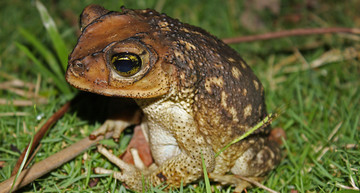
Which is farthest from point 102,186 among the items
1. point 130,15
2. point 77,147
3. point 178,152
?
point 130,15

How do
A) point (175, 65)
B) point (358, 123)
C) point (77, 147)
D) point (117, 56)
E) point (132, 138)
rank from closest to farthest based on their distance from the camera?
point (117, 56) → point (175, 65) → point (77, 147) → point (132, 138) → point (358, 123)

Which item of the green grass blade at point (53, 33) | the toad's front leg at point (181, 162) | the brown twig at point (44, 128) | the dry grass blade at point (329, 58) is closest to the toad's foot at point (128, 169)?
the toad's front leg at point (181, 162)

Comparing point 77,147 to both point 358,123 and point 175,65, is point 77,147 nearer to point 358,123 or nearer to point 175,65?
point 175,65

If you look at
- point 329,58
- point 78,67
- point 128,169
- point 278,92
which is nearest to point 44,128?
point 128,169

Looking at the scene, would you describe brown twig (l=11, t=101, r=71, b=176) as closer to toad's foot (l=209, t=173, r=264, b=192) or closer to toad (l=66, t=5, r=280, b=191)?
toad (l=66, t=5, r=280, b=191)

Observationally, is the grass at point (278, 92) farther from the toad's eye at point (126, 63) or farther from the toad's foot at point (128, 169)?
the toad's eye at point (126, 63)

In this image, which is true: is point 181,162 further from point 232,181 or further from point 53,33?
point 53,33

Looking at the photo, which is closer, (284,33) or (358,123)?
(358,123)
